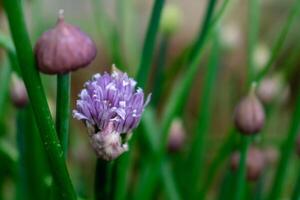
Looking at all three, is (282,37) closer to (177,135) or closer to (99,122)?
(177,135)

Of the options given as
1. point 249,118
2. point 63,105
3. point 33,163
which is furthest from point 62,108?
point 33,163

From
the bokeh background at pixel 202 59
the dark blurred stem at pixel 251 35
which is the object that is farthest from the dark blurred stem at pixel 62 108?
the bokeh background at pixel 202 59

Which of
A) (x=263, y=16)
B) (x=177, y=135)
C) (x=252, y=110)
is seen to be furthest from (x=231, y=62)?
(x=252, y=110)

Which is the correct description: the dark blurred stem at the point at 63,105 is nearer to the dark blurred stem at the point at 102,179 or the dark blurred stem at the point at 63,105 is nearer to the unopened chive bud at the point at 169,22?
the dark blurred stem at the point at 102,179

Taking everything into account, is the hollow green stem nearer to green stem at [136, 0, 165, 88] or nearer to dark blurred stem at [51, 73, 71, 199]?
green stem at [136, 0, 165, 88]

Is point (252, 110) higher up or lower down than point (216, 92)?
higher up

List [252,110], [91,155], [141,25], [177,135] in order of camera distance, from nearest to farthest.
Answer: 1. [252,110]
2. [177,135]
3. [91,155]
4. [141,25]

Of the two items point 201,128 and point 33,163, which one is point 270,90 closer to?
point 201,128
